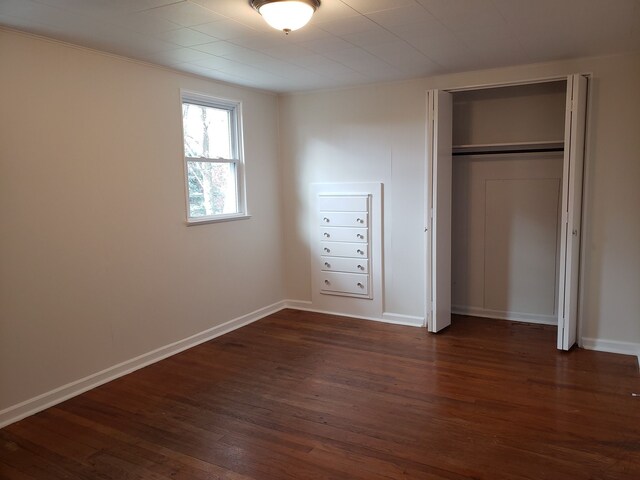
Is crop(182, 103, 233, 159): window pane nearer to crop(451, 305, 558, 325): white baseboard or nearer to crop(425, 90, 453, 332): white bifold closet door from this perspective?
crop(425, 90, 453, 332): white bifold closet door

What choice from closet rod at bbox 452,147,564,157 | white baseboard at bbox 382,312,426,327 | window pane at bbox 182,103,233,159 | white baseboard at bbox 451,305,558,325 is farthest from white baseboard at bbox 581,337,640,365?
window pane at bbox 182,103,233,159

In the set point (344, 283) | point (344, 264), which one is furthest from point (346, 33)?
point (344, 283)

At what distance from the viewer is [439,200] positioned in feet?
Answer: 14.0

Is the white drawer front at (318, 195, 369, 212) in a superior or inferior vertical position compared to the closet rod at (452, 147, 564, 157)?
inferior

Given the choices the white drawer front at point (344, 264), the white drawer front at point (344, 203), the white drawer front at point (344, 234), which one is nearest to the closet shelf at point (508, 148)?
the white drawer front at point (344, 203)

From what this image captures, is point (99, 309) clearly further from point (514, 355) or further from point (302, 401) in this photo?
point (514, 355)

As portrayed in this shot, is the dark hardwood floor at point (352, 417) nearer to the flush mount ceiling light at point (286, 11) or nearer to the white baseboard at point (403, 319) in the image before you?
the white baseboard at point (403, 319)

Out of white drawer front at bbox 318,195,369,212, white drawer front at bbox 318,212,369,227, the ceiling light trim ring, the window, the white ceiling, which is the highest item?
the white ceiling

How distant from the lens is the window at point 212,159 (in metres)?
4.22

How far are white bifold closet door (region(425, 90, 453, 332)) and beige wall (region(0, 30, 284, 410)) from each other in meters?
1.91

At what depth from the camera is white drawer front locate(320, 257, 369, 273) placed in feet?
16.2

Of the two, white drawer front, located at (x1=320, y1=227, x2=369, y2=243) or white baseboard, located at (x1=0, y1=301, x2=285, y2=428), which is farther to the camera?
white drawer front, located at (x1=320, y1=227, x2=369, y2=243)

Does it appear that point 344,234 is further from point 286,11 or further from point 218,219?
point 286,11

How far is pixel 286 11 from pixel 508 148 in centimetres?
297
